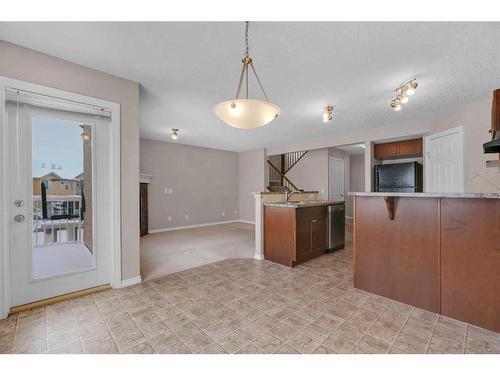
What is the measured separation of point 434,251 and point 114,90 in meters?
3.66

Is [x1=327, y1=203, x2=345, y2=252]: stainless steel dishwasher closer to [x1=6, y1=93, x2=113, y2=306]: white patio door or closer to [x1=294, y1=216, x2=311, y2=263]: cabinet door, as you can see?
[x1=294, y1=216, x2=311, y2=263]: cabinet door

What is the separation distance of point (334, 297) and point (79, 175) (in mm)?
3037

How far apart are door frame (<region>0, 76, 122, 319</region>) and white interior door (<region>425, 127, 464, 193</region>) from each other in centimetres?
497

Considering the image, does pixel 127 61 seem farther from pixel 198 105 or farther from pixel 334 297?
pixel 334 297

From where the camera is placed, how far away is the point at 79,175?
246cm

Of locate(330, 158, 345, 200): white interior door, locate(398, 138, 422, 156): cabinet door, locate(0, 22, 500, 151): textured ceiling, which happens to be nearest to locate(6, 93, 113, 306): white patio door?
locate(0, 22, 500, 151): textured ceiling

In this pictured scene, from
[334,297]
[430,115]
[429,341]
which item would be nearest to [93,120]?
[334,297]

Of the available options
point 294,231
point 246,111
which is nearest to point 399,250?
point 294,231

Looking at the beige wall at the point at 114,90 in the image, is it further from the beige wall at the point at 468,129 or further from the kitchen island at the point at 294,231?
the beige wall at the point at 468,129

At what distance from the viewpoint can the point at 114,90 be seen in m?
2.54

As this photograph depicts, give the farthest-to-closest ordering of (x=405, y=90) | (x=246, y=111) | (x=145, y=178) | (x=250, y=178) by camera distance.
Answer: (x=250, y=178), (x=145, y=178), (x=405, y=90), (x=246, y=111)

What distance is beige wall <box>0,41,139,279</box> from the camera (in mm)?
2049

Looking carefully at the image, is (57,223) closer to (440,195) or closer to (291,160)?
(440,195)

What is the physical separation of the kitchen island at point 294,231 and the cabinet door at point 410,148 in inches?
108
